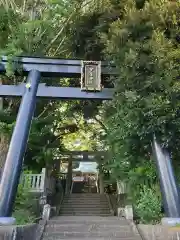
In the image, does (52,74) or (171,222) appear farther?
(52,74)

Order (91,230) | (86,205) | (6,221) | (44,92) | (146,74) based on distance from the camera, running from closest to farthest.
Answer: (6,221) → (146,74) → (44,92) → (91,230) → (86,205)

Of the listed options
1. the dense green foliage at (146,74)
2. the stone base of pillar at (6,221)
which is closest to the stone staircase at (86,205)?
the dense green foliage at (146,74)

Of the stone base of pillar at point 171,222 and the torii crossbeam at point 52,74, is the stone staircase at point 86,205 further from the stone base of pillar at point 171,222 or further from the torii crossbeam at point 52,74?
the stone base of pillar at point 171,222

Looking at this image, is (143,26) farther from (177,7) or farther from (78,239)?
(78,239)

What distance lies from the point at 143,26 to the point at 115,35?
68 centimetres

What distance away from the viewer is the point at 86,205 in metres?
15.6

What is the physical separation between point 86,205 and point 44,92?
9.40 m

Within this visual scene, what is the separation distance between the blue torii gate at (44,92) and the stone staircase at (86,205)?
8182mm

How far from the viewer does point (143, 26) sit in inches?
279

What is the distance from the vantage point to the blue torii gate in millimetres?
6379

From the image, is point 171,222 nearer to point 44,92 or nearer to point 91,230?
point 91,230

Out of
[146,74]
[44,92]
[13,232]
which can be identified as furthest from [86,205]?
[13,232]

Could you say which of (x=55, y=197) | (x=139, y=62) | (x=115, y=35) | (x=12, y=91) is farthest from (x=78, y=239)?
(x=55, y=197)

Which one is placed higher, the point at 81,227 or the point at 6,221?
the point at 81,227
